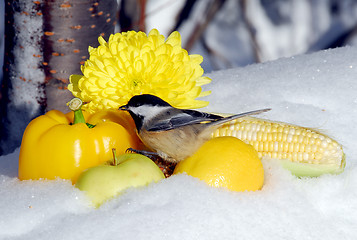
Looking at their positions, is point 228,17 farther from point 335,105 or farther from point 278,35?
point 335,105

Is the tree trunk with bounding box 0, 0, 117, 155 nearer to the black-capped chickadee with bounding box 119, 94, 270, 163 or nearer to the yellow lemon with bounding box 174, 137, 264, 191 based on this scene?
the black-capped chickadee with bounding box 119, 94, 270, 163

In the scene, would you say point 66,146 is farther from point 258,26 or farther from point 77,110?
point 258,26

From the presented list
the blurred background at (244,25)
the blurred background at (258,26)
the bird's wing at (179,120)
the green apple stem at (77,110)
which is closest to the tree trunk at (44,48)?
the green apple stem at (77,110)

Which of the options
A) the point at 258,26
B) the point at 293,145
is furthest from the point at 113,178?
the point at 258,26

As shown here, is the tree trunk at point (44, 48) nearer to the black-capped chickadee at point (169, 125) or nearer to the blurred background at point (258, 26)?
the black-capped chickadee at point (169, 125)

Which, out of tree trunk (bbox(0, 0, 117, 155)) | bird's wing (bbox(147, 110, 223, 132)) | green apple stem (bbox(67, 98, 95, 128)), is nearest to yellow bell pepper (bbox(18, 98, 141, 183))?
green apple stem (bbox(67, 98, 95, 128))
